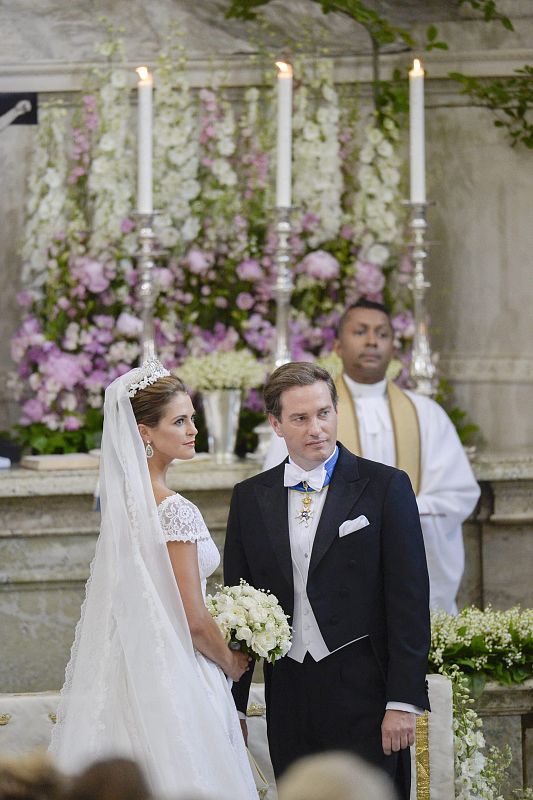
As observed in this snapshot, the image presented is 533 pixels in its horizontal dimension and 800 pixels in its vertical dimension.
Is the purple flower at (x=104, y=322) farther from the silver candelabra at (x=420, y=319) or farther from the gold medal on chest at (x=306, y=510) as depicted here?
the gold medal on chest at (x=306, y=510)

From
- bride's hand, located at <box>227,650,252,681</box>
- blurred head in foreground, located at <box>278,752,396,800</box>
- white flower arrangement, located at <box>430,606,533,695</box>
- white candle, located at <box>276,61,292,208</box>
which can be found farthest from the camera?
white candle, located at <box>276,61,292,208</box>

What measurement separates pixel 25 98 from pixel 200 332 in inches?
53.2

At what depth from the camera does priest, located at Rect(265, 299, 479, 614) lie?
5.18 metres

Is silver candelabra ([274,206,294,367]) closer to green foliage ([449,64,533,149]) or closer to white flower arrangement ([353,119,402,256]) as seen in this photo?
white flower arrangement ([353,119,402,256])

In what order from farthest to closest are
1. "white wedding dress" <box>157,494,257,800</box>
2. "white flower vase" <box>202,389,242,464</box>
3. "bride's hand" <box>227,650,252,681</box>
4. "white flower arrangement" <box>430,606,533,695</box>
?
"white flower vase" <box>202,389,242,464</box> → "white flower arrangement" <box>430,606,533,695</box> → "bride's hand" <box>227,650,252,681</box> → "white wedding dress" <box>157,494,257,800</box>

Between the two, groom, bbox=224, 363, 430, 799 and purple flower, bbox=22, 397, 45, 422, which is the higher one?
purple flower, bbox=22, 397, 45, 422

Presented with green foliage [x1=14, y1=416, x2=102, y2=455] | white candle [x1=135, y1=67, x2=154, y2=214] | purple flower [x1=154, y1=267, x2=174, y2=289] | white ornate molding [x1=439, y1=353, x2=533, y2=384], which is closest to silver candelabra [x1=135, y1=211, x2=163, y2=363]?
white candle [x1=135, y1=67, x2=154, y2=214]

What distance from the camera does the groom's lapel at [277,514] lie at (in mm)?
3492

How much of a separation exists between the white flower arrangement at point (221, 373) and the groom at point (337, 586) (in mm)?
1767

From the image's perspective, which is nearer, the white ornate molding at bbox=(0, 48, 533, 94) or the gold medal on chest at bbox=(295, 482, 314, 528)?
the gold medal on chest at bbox=(295, 482, 314, 528)

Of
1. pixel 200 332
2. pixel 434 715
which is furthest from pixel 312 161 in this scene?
pixel 434 715

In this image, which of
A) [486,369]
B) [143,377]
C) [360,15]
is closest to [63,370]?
[486,369]

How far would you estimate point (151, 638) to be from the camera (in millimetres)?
3225

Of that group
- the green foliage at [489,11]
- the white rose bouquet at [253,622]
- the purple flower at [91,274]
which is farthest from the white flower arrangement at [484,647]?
the green foliage at [489,11]
